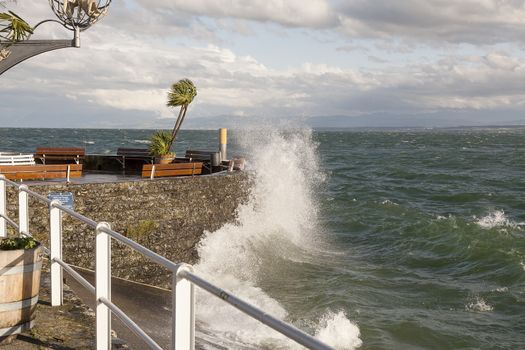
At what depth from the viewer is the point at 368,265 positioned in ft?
50.5

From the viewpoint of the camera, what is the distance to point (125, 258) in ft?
37.4

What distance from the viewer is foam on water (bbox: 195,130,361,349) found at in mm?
9180

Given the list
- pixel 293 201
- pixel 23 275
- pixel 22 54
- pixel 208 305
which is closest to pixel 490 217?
pixel 293 201

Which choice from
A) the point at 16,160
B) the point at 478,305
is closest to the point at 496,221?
the point at 478,305

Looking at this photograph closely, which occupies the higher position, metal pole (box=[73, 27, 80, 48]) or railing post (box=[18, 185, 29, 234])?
metal pole (box=[73, 27, 80, 48])

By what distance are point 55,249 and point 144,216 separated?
6.18 m

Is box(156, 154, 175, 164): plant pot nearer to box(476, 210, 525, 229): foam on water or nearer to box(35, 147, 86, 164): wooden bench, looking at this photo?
box(35, 147, 86, 164): wooden bench

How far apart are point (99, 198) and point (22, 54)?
327 centimetres

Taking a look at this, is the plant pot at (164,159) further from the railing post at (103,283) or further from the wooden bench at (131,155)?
the railing post at (103,283)

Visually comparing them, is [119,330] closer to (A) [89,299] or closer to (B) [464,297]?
(A) [89,299]

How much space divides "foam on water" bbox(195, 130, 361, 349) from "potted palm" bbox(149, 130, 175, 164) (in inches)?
95.5

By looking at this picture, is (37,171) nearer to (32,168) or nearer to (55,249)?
(32,168)

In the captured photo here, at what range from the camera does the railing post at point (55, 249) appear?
542 centimetres

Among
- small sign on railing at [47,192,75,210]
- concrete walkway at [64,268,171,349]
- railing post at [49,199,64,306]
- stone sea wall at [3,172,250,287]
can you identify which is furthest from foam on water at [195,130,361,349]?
railing post at [49,199,64,306]
